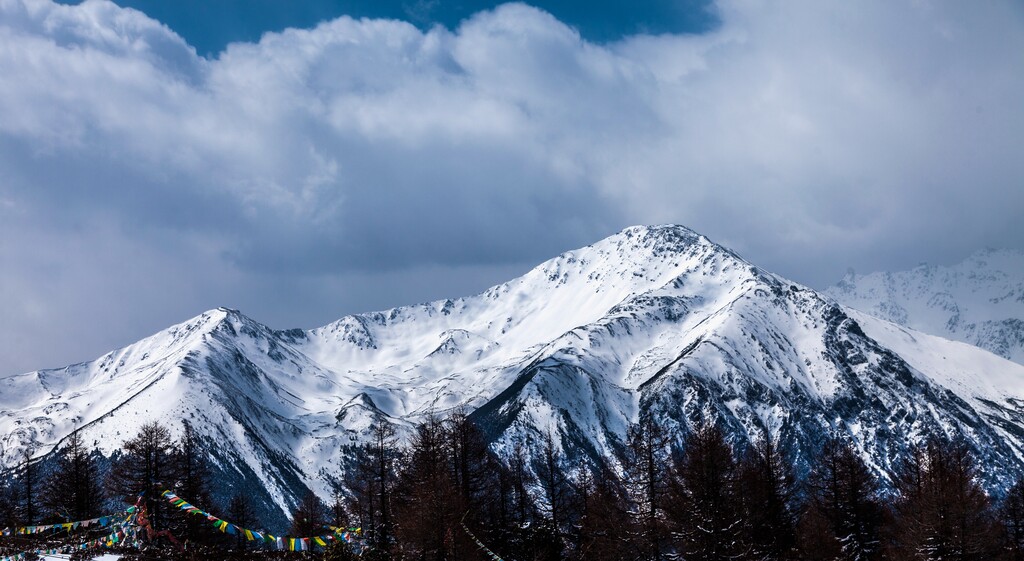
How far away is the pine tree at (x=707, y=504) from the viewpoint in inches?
1718

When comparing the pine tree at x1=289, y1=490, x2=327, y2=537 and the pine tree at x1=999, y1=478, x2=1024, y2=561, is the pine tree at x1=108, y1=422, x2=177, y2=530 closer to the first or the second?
the pine tree at x1=289, y1=490, x2=327, y2=537

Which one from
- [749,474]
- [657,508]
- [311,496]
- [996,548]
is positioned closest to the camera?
[657,508]

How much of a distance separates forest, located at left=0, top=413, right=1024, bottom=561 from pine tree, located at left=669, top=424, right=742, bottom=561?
0.33 ft

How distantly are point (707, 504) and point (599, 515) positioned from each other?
10.0m

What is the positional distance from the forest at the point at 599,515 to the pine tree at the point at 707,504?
100 mm

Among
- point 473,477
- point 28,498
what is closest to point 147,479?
point 28,498

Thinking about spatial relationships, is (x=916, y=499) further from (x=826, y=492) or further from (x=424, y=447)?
(x=424, y=447)

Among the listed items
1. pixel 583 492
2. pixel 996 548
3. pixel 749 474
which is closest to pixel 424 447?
pixel 583 492

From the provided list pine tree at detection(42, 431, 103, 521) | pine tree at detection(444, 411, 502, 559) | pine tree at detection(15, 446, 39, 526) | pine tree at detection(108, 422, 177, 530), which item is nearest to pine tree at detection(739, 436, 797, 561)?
pine tree at detection(444, 411, 502, 559)

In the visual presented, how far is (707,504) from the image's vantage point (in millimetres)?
45812

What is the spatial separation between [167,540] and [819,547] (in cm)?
4297

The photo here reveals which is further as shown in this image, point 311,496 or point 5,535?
point 311,496

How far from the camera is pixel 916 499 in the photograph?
52.7 meters

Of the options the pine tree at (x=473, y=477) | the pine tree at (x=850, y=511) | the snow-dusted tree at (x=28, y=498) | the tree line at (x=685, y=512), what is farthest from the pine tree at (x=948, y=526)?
the snow-dusted tree at (x=28, y=498)
